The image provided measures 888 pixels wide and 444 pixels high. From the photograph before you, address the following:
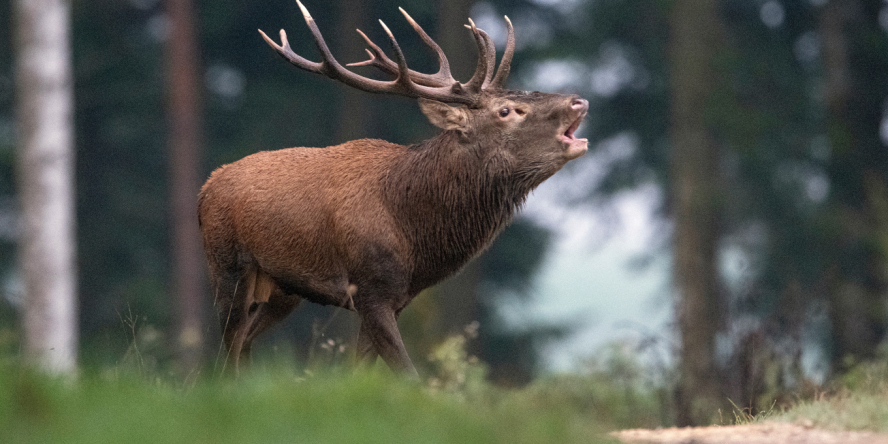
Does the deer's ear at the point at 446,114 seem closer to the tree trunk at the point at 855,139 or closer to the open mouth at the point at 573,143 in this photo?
the open mouth at the point at 573,143

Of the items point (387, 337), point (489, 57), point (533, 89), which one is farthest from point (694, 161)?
point (387, 337)

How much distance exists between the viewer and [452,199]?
235 inches

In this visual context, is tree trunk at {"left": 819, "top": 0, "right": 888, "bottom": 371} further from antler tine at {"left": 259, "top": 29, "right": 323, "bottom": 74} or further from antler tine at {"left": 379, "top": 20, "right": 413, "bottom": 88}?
antler tine at {"left": 259, "top": 29, "right": 323, "bottom": 74}

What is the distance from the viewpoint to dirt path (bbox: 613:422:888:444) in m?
4.23

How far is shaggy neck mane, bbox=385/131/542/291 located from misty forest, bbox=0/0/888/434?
6.87 meters

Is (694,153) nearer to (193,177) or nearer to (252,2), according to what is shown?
(193,177)

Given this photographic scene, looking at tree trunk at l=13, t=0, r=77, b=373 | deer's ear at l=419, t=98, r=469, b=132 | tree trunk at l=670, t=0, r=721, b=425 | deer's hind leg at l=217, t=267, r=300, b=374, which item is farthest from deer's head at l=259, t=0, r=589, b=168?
tree trunk at l=670, t=0, r=721, b=425

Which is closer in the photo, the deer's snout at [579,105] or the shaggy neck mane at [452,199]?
the shaggy neck mane at [452,199]

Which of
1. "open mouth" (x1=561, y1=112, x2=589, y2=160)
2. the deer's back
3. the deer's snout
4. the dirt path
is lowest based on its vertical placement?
the dirt path

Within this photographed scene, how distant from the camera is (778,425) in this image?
475cm

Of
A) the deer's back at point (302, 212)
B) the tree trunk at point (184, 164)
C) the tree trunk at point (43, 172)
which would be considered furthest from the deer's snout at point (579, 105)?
the tree trunk at point (184, 164)

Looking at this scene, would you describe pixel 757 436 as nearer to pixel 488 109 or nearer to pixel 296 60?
pixel 488 109

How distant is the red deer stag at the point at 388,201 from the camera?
5805mm

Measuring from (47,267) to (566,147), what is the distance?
312 inches
